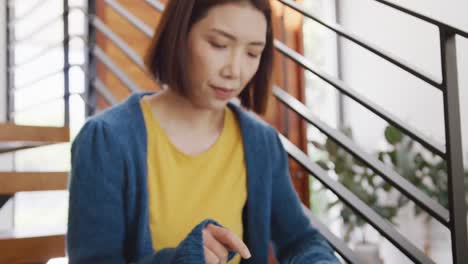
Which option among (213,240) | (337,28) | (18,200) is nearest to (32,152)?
(18,200)

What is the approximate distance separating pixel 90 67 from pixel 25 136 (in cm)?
56

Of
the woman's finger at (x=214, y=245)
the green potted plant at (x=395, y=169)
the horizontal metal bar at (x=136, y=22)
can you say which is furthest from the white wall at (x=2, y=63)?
the woman's finger at (x=214, y=245)

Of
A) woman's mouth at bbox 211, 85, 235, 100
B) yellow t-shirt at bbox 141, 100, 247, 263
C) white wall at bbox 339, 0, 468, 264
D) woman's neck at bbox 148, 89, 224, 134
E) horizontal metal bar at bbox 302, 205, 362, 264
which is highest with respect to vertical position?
woman's mouth at bbox 211, 85, 235, 100

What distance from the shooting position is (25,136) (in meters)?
1.55

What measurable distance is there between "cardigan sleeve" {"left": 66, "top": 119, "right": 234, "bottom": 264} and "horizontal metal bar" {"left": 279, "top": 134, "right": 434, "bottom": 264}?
448mm

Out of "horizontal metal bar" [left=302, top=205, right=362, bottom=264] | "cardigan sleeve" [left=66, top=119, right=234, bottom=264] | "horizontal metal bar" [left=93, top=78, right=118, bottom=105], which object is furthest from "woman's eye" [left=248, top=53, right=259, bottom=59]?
"horizontal metal bar" [left=93, top=78, right=118, bottom=105]

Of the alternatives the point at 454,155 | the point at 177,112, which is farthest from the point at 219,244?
the point at 454,155

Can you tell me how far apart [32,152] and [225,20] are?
2.28 meters

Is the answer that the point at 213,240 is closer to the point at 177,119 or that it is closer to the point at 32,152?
the point at 177,119

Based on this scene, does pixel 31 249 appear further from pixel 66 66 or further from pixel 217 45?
pixel 66 66

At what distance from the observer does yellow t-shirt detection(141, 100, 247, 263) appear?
928 millimetres

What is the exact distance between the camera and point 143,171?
2.93 ft

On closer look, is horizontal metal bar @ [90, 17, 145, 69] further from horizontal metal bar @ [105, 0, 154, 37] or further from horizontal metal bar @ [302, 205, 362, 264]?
horizontal metal bar @ [302, 205, 362, 264]

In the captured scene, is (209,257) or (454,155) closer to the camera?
(209,257)
